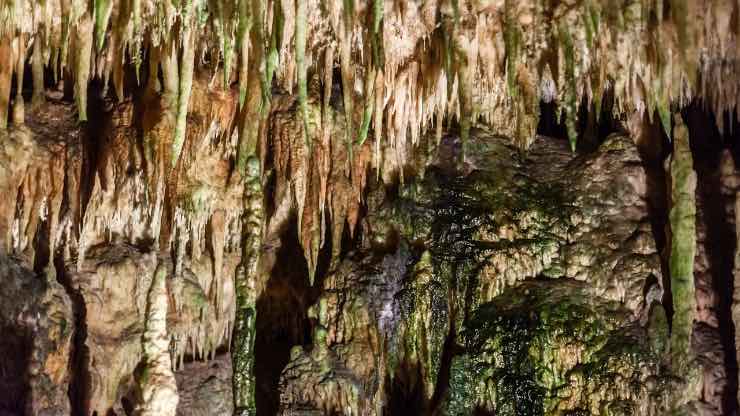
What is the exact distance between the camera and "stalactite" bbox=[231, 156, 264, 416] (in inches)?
252

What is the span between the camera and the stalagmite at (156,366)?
15.2ft

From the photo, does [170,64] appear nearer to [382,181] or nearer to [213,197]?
[213,197]

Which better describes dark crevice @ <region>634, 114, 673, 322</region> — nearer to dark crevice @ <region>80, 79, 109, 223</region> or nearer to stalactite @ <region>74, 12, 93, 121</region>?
stalactite @ <region>74, 12, 93, 121</region>

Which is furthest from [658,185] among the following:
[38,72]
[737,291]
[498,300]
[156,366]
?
[38,72]

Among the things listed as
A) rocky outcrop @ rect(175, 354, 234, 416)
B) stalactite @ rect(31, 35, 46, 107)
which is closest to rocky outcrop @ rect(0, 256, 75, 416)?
rocky outcrop @ rect(175, 354, 234, 416)

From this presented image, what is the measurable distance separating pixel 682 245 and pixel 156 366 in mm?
4315

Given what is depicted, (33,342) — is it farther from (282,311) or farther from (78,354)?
(282,311)

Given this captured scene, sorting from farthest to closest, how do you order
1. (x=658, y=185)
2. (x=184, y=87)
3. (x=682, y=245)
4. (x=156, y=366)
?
1. (x=658, y=185)
2. (x=682, y=245)
3. (x=184, y=87)
4. (x=156, y=366)

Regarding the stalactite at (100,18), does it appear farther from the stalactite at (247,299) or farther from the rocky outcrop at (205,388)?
the rocky outcrop at (205,388)

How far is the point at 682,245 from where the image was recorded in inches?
270

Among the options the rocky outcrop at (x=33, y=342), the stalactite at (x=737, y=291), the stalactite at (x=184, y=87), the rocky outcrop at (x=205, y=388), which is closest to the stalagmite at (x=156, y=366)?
the stalactite at (x=184, y=87)

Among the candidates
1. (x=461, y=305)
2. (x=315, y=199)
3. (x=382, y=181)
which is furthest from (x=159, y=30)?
(x=461, y=305)

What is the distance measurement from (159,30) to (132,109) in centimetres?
140

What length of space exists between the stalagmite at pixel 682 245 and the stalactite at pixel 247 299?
3302 mm
